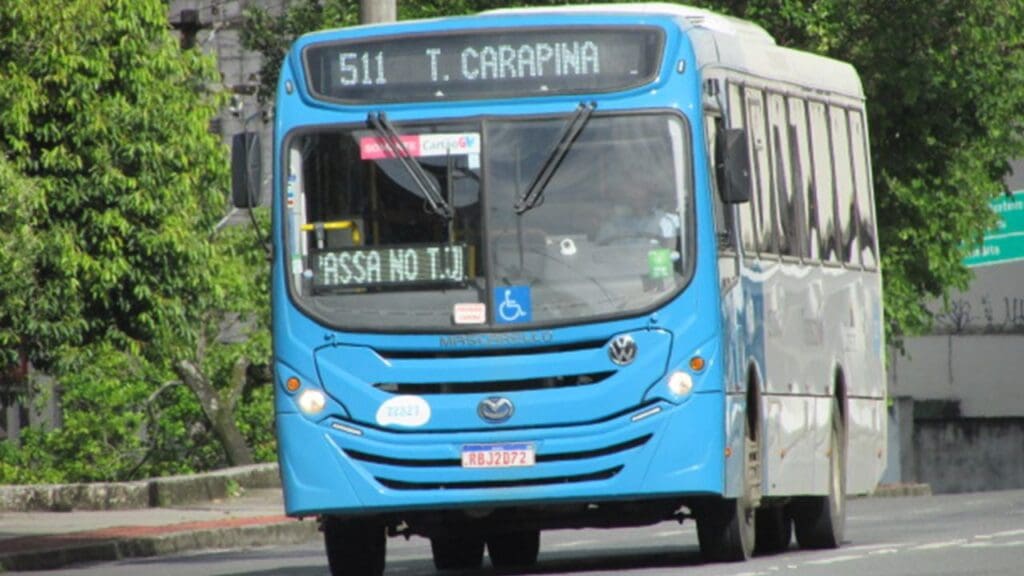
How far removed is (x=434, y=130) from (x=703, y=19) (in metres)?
2.04

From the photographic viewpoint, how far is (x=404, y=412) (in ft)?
48.0

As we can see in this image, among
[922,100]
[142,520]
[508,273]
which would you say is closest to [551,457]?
[508,273]

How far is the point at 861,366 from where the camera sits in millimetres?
19484

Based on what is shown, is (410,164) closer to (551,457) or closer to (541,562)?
(551,457)

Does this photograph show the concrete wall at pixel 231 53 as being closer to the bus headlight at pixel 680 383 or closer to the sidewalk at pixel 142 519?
the sidewalk at pixel 142 519

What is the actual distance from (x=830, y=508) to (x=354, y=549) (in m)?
4.25

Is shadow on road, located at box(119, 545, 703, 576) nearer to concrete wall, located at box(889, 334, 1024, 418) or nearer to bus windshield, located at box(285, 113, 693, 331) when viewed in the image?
bus windshield, located at box(285, 113, 693, 331)

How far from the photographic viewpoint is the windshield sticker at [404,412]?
14.6 metres

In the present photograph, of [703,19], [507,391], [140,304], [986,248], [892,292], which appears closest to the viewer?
[507,391]

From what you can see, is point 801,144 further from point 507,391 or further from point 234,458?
point 234,458

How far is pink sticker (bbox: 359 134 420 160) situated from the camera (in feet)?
48.9

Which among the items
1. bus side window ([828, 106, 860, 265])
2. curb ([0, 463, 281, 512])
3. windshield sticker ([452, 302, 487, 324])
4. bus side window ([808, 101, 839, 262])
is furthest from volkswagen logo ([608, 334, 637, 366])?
curb ([0, 463, 281, 512])

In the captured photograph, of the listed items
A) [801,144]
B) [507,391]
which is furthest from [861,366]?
[507,391]

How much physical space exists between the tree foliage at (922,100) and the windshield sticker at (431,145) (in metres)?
15.4
